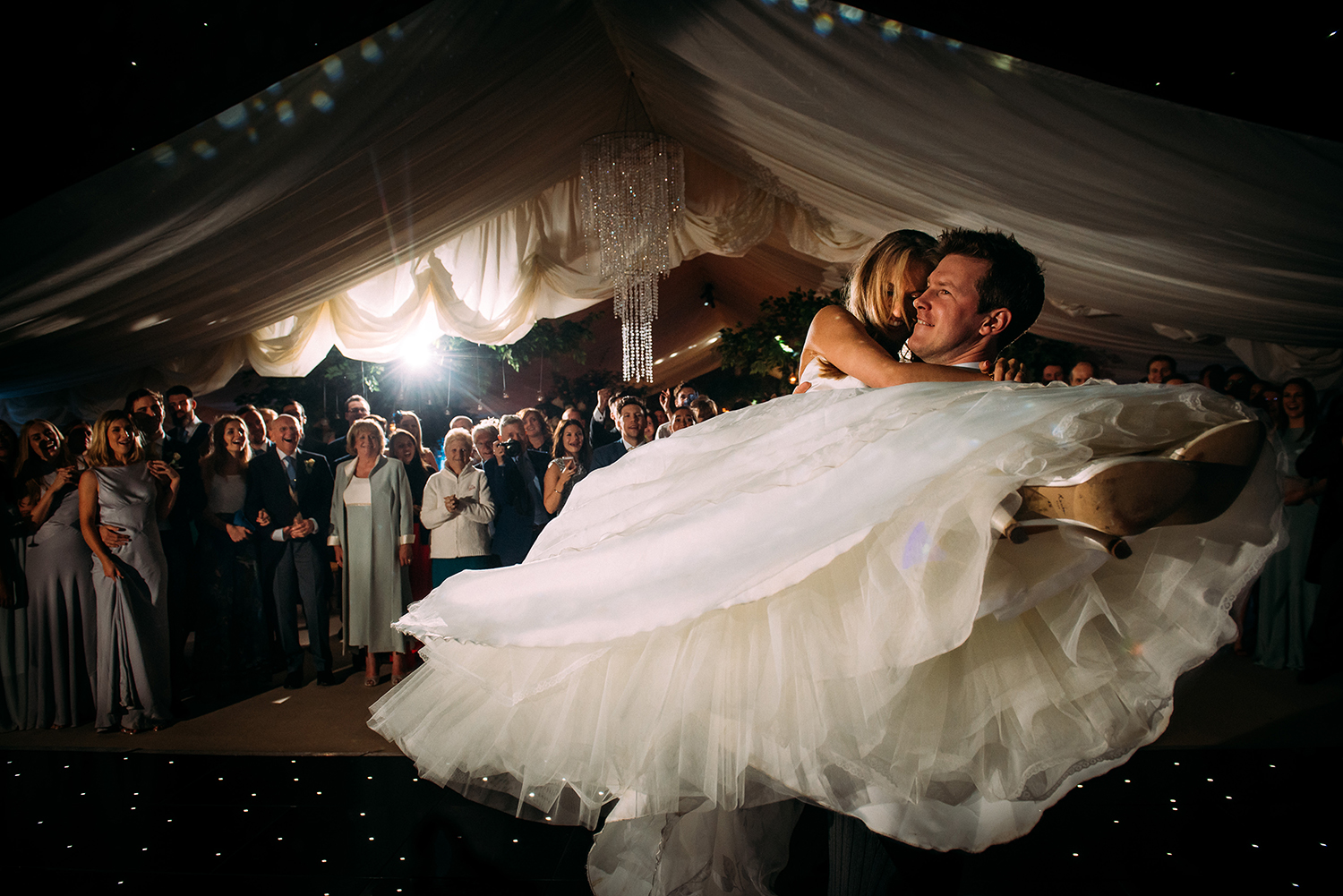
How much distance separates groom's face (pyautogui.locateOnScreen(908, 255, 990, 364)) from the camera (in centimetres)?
126

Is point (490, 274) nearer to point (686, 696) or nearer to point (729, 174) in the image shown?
point (729, 174)

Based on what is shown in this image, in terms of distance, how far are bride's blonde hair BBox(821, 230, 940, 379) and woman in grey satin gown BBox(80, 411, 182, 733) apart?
310cm

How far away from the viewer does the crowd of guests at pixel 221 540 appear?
10.2 feet

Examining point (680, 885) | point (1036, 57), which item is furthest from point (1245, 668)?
point (680, 885)

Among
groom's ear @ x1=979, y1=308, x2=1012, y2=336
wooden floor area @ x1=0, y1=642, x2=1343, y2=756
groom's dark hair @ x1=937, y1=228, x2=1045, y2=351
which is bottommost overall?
wooden floor area @ x1=0, y1=642, x2=1343, y2=756

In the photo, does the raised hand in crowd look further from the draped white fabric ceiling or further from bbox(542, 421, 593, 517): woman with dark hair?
bbox(542, 421, 593, 517): woman with dark hair

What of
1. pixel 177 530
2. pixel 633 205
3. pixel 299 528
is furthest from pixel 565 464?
pixel 177 530

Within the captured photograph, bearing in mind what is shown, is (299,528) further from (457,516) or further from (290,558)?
(457,516)

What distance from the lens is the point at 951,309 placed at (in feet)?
4.22

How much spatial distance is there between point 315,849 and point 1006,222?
10.1 ft

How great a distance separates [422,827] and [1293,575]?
4.32 meters

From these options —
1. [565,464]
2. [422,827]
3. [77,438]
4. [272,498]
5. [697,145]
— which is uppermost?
[697,145]

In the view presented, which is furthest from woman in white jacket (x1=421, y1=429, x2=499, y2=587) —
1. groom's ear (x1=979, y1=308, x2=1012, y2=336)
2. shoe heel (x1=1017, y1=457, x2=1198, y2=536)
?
shoe heel (x1=1017, y1=457, x2=1198, y2=536)

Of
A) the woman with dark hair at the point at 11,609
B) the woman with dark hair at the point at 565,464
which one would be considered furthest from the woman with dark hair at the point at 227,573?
the woman with dark hair at the point at 565,464
